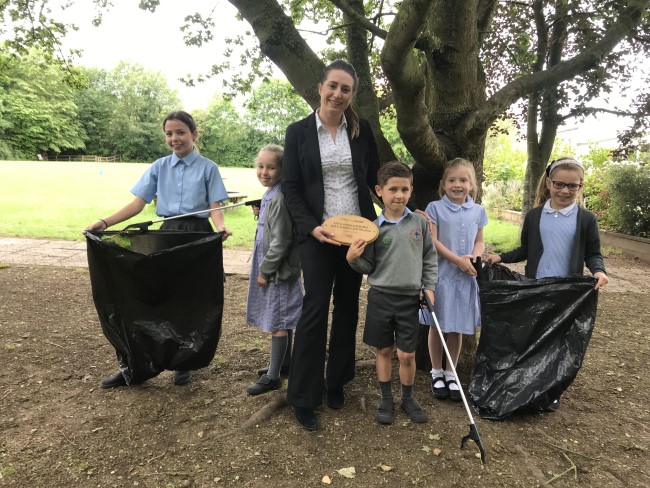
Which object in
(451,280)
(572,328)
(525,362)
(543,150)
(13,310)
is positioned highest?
(543,150)

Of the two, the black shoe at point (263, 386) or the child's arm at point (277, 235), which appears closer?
the child's arm at point (277, 235)

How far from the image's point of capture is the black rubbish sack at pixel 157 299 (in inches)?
106

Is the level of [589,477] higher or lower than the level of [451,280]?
lower

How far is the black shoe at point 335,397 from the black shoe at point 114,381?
1359mm

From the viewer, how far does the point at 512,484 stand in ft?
7.09

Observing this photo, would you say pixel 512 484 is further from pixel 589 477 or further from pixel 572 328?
pixel 572 328

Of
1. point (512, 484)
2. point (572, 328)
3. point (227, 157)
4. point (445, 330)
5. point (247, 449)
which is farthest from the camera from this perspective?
point (227, 157)

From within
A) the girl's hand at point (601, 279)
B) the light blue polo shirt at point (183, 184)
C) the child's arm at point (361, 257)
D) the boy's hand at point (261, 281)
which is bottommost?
the boy's hand at point (261, 281)

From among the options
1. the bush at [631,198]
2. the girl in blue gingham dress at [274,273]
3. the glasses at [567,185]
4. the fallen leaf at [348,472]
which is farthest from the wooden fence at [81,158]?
the fallen leaf at [348,472]

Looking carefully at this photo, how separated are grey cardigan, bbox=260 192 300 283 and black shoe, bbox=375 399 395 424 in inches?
36.3

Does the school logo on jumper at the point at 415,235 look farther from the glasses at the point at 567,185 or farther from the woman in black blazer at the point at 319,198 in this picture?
the glasses at the point at 567,185

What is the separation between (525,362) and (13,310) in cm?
461

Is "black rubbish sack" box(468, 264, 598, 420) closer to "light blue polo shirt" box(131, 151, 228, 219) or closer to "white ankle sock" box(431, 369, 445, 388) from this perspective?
"white ankle sock" box(431, 369, 445, 388)

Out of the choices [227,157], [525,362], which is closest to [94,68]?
[227,157]
